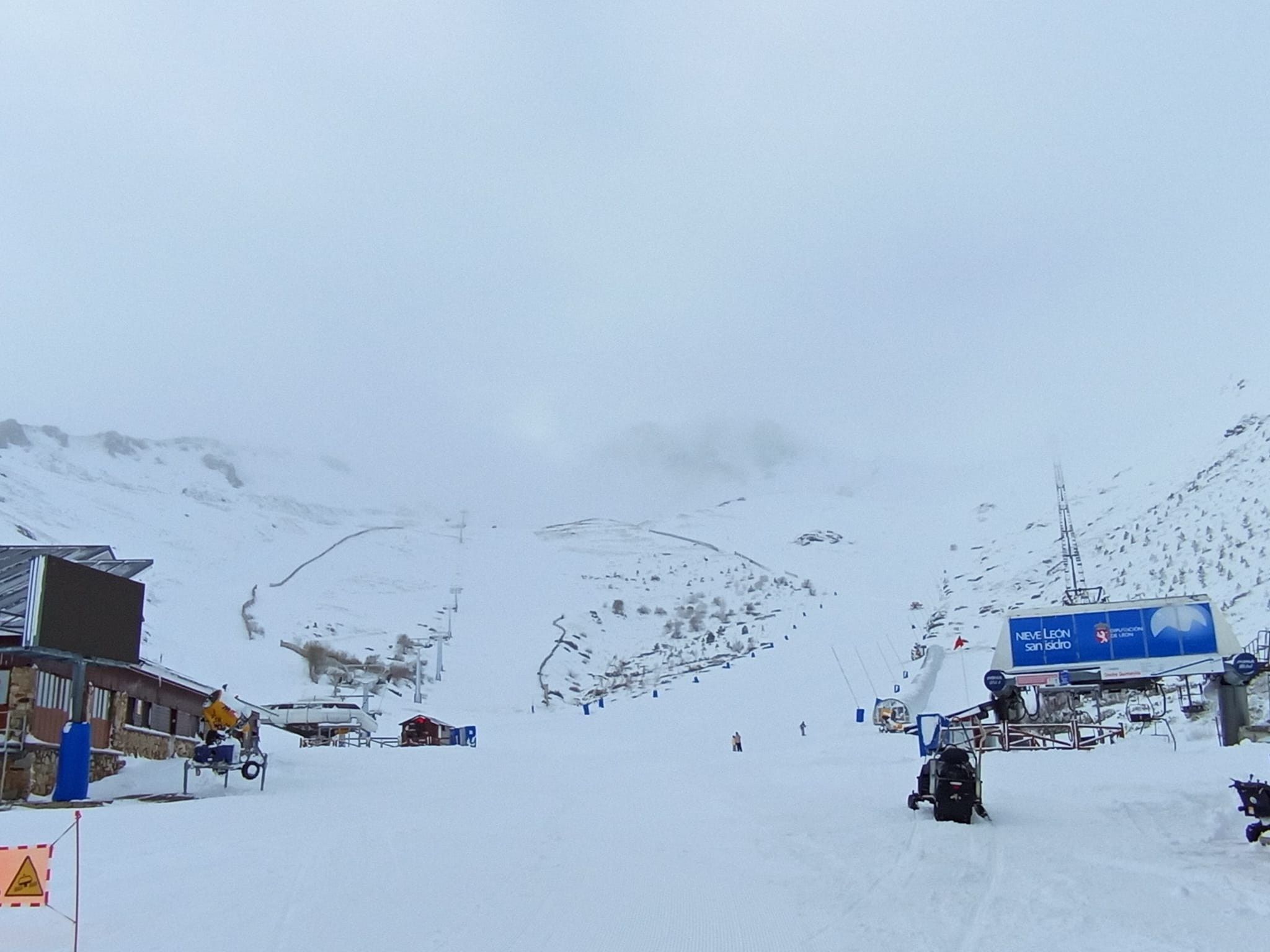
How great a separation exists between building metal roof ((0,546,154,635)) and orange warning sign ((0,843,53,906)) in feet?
45.7

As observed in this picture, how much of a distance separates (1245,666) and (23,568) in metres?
27.0

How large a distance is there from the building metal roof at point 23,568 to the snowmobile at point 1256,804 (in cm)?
1959

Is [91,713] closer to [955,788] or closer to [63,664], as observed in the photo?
[63,664]

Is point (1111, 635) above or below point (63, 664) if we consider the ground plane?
above

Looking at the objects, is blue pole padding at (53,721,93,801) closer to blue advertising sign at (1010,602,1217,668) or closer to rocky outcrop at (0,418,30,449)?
blue advertising sign at (1010,602,1217,668)

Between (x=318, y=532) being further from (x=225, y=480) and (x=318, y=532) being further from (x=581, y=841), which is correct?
(x=581, y=841)

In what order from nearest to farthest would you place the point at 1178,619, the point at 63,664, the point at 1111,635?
the point at 63,664 < the point at 1178,619 < the point at 1111,635

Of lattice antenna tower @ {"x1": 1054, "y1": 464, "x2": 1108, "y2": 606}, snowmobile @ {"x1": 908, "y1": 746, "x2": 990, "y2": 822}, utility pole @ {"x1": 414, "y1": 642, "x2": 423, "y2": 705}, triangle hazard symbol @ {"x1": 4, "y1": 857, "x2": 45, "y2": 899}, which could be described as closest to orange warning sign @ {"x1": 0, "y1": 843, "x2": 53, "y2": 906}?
triangle hazard symbol @ {"x1": 4, "y1": 857, "x2": 45, "y2": 899}

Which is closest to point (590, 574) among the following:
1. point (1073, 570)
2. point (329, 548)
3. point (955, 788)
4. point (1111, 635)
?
point (329, 548)

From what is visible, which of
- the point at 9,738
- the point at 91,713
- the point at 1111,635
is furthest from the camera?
the point at 1111,635

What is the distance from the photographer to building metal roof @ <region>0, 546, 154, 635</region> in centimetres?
2077

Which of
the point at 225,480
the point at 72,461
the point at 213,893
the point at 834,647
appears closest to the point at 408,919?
the point at 213,893

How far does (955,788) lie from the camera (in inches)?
594

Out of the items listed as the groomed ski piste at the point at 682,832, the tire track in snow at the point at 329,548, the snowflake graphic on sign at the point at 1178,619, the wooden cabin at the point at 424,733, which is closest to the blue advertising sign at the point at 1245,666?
the groomed ski piste at the point at 682,832
